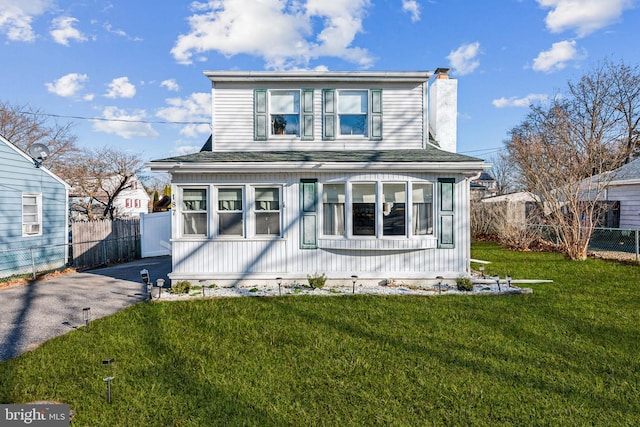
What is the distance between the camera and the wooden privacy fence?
11.8m

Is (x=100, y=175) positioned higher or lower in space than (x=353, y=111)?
lower

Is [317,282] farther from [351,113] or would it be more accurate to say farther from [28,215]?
[28,215]

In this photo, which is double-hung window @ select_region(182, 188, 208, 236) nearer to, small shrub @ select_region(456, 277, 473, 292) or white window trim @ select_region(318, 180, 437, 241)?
white window trim @ select_region(318, 180, 437, 241)

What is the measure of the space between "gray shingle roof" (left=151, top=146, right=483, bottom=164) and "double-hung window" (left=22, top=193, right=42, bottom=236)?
6712 mm

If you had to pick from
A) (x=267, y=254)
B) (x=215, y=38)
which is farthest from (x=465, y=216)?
(x=215, y=38)

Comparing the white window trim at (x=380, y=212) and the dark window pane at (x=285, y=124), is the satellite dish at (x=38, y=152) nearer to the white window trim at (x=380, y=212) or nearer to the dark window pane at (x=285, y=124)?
the dark window pane at (x=285, y=124)

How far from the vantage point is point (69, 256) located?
12.3 meters

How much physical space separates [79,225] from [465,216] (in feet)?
42.3

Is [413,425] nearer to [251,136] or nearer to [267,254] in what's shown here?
[267,254]

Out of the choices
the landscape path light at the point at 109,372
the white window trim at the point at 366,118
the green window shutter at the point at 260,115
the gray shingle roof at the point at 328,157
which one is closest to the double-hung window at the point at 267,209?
the gray shingle roof at the point at 328,157

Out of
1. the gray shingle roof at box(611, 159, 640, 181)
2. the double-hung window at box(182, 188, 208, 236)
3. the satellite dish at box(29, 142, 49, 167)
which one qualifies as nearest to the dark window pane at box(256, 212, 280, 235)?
the double-hung window at box(182, 188, 208, 236)

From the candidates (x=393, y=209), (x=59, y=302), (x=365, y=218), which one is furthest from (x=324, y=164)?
(x=59, y=302)

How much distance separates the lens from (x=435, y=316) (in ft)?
19.8

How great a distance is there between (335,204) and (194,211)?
3.55 meters
